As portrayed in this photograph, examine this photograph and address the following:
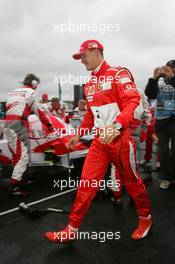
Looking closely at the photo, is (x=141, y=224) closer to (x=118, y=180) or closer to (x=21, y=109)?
(x=118, y=180)

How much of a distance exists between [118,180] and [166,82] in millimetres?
1661

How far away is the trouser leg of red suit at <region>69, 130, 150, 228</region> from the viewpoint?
2.80 m

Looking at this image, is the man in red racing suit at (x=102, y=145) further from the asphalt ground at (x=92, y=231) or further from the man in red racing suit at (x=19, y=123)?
the man in red racing suit at (x=19, y=123)

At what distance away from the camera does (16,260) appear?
2650mm

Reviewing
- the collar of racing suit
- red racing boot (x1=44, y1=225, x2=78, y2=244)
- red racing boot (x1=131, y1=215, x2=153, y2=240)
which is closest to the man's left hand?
the collar of racing suit

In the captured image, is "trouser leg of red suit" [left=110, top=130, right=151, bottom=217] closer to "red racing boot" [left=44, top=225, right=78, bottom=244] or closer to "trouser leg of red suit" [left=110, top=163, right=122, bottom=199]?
"red racing boot" [left=44, top=225, right=78, bottom=244]

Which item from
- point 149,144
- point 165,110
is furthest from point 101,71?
point 149,144

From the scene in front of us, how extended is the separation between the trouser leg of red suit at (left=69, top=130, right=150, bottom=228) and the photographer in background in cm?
181

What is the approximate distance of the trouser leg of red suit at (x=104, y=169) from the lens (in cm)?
280

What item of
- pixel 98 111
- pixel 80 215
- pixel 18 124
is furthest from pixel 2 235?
pixel 18 124

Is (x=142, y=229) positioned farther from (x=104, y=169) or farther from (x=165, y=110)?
(x=165, y=110)

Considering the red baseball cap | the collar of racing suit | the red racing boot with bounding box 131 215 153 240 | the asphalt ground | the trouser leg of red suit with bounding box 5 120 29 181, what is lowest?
the asphalt ground

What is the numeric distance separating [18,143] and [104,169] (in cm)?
220

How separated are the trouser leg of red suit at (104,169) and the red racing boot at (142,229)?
0.79ft
